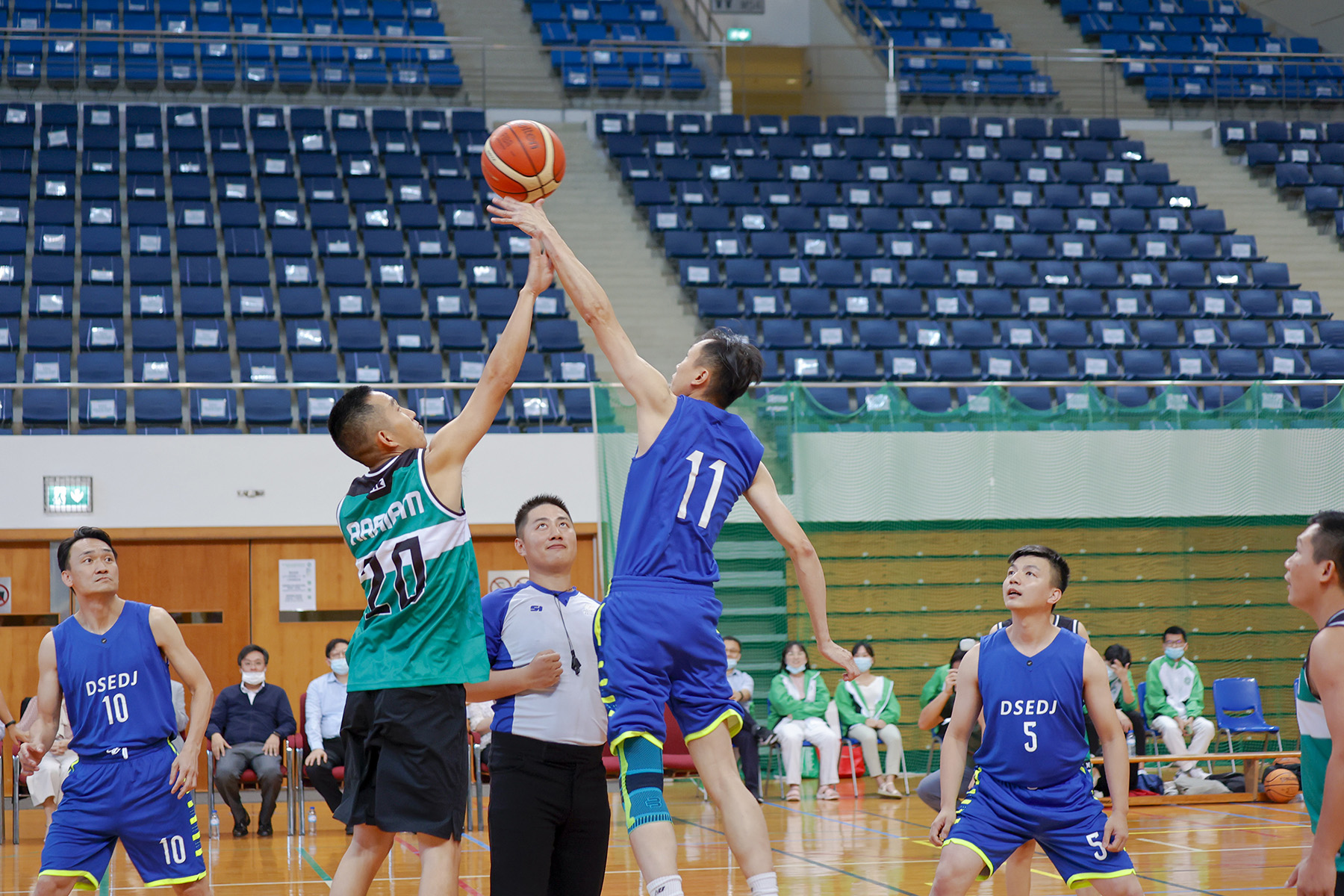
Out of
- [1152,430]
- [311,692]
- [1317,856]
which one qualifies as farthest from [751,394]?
[1317,856]

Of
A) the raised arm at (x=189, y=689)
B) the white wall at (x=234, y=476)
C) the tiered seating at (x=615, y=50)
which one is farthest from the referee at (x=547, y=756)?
the tiered seating at (x=615, y=50)

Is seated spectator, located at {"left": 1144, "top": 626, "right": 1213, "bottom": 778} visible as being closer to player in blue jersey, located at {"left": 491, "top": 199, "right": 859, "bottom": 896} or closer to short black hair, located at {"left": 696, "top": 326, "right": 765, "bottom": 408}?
player in blue jersey, located at {"left": 491, "top": 199, "right": 859, "bottom": 896}

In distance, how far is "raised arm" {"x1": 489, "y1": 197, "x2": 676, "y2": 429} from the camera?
11.1 ft

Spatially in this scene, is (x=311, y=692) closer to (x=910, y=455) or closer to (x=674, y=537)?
(x=910, y=455)

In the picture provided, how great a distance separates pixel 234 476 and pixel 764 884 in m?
8.95

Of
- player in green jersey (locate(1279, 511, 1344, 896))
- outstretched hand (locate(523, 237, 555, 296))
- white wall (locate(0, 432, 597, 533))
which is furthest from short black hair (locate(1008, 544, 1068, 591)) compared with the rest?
white wall (locate(0, 432, 597, 533))

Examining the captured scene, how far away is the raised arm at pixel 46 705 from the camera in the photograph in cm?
432

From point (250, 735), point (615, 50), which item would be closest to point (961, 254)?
point (615, 50)

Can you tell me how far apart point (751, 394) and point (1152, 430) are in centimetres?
335

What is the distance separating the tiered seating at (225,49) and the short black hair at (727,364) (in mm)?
14847

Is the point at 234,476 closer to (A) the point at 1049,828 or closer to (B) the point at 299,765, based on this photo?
(B) the point at 299,765

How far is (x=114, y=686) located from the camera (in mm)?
4352

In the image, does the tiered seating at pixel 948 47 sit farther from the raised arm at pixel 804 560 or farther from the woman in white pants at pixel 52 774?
the raised arm at pixel 804 560

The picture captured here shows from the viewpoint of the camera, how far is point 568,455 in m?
11.6
